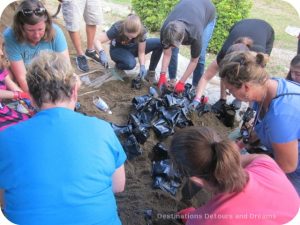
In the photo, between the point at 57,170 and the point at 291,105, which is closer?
the point at 57,170

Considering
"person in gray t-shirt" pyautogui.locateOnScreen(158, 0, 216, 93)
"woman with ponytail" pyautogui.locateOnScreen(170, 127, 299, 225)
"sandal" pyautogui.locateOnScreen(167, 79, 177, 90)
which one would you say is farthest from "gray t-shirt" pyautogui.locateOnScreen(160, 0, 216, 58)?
"woman with ponytail" pyautogui.locateOnScreen(170, 127, 299, 225)

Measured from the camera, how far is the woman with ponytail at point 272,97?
78.5 inches

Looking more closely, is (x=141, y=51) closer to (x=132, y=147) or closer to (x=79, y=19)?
(x=79, y=19)

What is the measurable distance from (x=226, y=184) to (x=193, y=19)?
2.45 metres

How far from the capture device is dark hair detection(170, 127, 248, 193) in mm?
1455

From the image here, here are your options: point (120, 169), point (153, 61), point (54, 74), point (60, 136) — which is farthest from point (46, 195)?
point (153, 61)

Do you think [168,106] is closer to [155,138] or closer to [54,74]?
[155,138]

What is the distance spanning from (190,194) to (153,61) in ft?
7.54

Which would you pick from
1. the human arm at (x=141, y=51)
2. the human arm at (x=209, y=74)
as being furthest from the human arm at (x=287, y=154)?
the human arm at (x=141, y=51)

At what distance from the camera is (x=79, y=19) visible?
4.23 meters

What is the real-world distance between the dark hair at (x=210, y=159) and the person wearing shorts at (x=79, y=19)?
9.76 ft

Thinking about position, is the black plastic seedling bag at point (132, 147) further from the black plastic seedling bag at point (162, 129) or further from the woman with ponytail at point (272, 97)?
the woman with ponytail at point (272, 97)

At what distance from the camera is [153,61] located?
4422 millimetres

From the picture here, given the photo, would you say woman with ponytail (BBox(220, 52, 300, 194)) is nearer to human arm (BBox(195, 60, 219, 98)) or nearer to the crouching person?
the crouching person
